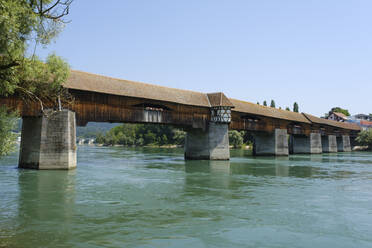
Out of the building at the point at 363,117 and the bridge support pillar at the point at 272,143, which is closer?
the bridge support pillar at the point at 272,143

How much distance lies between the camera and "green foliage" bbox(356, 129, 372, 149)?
206ft

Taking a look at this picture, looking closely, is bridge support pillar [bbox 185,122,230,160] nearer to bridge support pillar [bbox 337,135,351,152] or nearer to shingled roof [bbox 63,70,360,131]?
shingled roof [bbox 63,70,360,131]

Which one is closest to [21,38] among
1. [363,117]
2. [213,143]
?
[213,143]

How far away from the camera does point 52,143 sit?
19531mm

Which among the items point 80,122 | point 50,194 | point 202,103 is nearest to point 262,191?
point 50,194

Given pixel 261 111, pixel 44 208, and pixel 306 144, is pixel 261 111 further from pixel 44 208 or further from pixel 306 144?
pixel 44 208

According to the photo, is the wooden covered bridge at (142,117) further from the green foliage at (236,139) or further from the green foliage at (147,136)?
the green foliage at (147,136)

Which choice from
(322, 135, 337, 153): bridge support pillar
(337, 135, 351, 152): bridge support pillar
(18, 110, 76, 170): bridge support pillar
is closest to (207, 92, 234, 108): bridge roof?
(18, 110, 76, 170): bridge support pillar

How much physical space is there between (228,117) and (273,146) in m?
12.2

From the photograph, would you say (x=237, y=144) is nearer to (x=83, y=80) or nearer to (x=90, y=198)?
(x=83, y=80)

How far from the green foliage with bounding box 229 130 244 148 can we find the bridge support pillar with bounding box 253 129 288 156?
28.2 m

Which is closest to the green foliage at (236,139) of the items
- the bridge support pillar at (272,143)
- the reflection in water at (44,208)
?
the bridge support pillar at (272,143)

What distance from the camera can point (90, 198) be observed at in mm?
10961

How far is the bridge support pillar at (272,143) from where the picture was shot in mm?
40688
